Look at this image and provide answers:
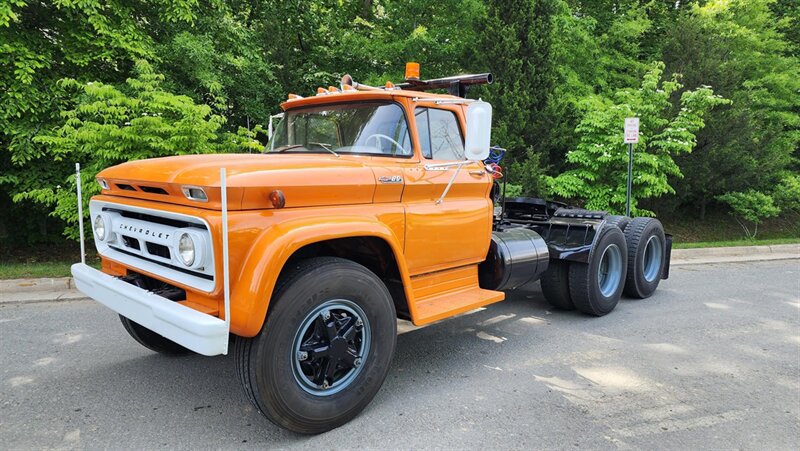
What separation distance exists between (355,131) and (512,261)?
1.91 m

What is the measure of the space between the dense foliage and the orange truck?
151 inches

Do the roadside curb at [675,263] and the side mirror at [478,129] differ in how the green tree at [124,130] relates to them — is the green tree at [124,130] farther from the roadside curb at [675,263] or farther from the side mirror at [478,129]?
the side mirror at [478,129]

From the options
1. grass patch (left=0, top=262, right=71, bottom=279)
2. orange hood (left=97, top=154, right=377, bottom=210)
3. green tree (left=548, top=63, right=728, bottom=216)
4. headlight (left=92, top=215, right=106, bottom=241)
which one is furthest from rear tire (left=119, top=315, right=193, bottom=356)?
green tree (left=548, top=63, right=728, bottom=216)

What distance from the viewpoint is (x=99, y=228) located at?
11.7 ft

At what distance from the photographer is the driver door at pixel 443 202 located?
3742 mm

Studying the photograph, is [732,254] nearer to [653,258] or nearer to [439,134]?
[653,258]

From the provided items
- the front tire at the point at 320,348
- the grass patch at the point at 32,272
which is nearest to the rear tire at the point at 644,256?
the front tire at the point at 320,348

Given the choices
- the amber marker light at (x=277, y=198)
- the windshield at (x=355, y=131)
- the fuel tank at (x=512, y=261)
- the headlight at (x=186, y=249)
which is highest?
the windshield at (x=355, y=131)

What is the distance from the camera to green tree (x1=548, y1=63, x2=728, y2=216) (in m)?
10.9

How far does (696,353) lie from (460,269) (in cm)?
233

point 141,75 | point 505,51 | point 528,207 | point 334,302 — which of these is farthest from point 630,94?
point 334,302

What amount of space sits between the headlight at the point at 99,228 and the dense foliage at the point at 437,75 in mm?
3690

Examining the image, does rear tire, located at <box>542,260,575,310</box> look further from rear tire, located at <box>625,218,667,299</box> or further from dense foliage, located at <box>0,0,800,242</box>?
dense foliage, located at <box>0,0,800,242</box>

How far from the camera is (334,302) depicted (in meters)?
3.05
